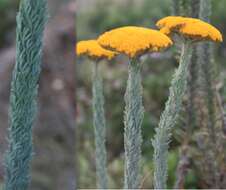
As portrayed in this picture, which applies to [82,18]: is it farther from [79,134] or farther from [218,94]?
[218,94]

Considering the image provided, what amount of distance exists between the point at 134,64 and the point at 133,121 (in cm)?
13

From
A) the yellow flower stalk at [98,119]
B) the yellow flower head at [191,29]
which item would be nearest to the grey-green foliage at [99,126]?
the yellow flower stalk at [98,119]

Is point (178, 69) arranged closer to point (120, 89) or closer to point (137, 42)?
point (137, 42)

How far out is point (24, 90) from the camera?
1.22 meters

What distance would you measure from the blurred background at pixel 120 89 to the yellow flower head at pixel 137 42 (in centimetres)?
40

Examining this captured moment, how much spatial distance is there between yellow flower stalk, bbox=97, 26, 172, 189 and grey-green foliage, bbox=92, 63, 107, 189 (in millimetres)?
363

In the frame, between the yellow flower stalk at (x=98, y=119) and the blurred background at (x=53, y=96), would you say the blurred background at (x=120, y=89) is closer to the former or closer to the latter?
the yellow flower stalk at (x=98, y=119)

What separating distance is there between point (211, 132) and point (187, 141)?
8cm

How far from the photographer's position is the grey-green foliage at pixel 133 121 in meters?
1.33

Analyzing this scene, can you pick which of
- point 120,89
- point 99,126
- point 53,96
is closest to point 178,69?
point 99,126

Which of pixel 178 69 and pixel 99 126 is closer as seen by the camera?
pixel 178 69

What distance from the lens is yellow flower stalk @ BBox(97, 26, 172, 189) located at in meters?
1.30

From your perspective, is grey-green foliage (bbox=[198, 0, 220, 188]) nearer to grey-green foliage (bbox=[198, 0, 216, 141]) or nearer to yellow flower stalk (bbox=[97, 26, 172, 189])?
grey-green foliage (bbox=[198, 0, 216, 141])

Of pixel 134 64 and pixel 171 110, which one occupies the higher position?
pixel 134 64
